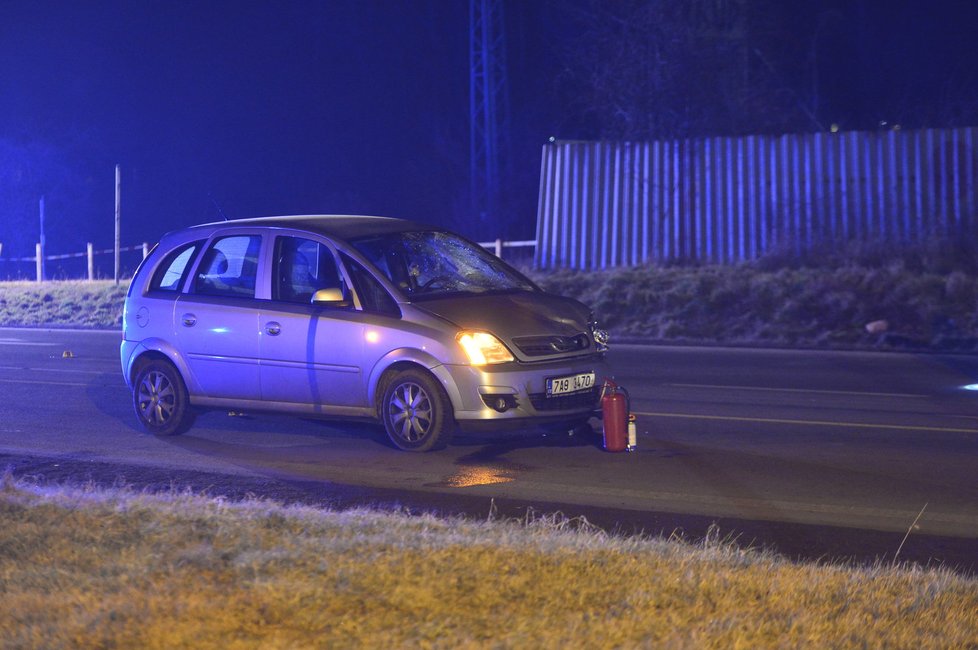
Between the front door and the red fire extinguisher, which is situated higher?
the front door

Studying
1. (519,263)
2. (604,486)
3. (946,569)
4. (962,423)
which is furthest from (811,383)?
(519,263)

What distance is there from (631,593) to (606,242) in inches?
863

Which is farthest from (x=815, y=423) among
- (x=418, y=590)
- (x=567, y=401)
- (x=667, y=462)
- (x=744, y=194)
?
(x=744, y=194)

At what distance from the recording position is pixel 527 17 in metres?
39.7

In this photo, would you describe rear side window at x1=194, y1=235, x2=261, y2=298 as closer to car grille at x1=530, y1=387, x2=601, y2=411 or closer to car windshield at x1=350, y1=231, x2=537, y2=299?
car windshield at x1=350, y1=231, x2=537, y2=299

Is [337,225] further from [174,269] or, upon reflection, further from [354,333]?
[174,269]

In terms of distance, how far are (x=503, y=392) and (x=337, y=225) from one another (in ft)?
7.40

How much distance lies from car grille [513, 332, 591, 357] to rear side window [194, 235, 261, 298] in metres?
2.44

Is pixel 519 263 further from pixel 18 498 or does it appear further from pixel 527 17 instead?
pixel 18 498

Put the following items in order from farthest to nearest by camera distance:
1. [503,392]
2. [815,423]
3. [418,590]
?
[815,423]
[503,392]
[418,590]

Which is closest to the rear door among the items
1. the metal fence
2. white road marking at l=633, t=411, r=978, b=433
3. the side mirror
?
the side mirror

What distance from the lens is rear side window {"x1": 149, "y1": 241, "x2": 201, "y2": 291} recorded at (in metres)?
10.6

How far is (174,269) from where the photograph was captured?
34.9 feet

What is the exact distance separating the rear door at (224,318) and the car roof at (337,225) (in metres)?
0.16
